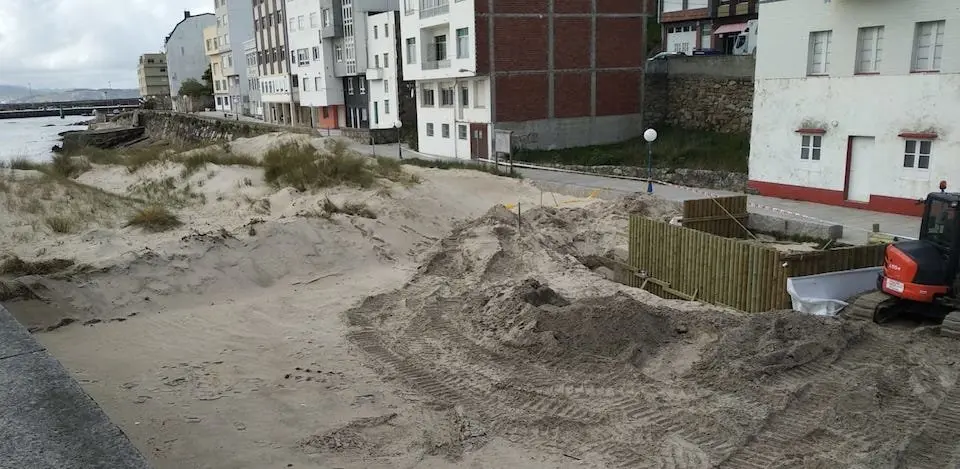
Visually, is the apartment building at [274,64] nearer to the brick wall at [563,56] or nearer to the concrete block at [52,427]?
the brick wall at [563,56]

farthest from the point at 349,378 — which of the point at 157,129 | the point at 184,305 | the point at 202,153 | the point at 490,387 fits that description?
the point at 157,129

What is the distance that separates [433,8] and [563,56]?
Answer: 7.92 meters

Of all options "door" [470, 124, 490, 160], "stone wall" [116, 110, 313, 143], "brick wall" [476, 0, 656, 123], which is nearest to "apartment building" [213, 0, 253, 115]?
"stone wall" [116, 110, 313, 143]

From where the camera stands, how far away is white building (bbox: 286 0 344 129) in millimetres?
56594

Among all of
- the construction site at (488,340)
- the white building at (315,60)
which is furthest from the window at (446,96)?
the construction site at (488,340)

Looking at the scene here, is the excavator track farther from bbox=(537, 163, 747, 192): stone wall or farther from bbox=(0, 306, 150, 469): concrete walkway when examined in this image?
bbox=(537, 163, 747, 192): stone wall

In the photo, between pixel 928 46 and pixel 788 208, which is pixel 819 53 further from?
pixel 788 208

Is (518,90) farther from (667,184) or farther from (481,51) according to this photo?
(667,184)

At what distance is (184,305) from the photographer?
13.7 m


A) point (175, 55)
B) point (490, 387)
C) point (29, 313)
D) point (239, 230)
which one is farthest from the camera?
point (175, 55)

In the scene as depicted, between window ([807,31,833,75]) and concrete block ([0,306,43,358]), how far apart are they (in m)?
22.8

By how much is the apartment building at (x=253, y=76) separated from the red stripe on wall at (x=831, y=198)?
2453 inches

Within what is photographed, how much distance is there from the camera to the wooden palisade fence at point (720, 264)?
45.4 feet

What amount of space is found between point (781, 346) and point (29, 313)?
12581mm
